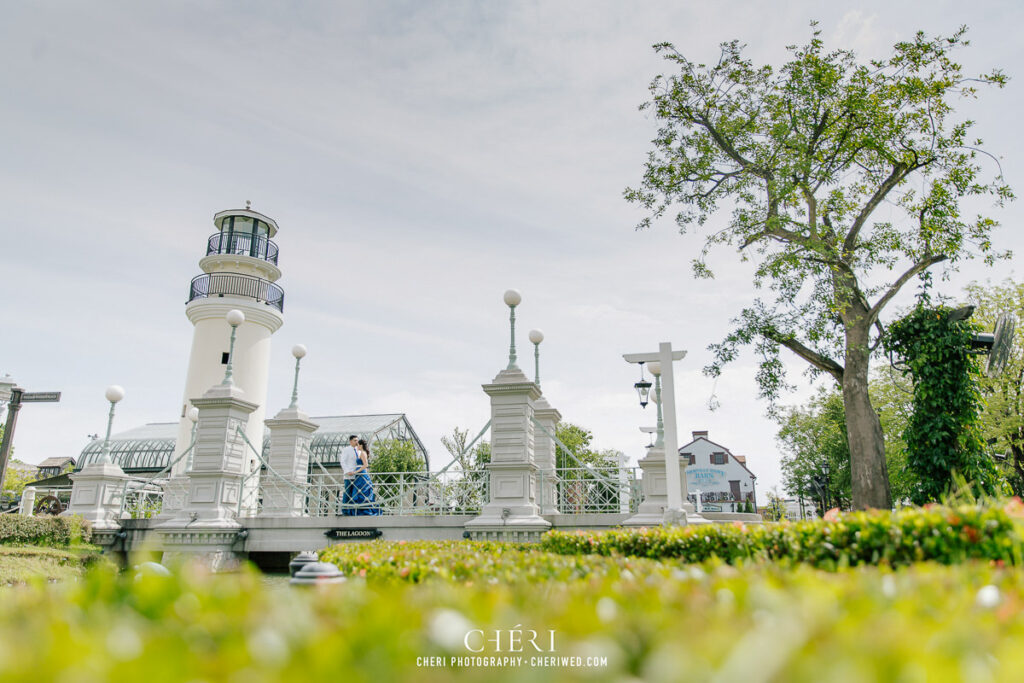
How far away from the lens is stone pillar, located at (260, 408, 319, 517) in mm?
14086

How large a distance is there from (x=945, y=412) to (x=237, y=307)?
22.2m

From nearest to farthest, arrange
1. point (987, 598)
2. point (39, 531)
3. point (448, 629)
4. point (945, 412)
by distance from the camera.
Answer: point (448, 629) < point (987, 598) < point (39, 531) < point (945, 412)

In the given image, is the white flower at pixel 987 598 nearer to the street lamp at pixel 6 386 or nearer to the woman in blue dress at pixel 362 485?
the woman in blue dress at pixel 362 485

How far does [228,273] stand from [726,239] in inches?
748

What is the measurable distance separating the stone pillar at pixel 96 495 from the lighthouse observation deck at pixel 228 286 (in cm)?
1158

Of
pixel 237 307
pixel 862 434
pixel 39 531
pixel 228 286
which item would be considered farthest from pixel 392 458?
pixel 862 434

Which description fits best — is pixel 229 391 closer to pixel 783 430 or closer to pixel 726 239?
pixel 726 239

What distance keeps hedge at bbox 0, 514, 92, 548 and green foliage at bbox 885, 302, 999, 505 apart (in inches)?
667

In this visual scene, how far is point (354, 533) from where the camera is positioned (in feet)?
37.9

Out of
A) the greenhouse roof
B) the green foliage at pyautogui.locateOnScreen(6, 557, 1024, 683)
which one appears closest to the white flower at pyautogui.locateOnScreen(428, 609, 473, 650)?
the green foliage at pyautogui.locateOnScreen(6, 557, 1024, 683)

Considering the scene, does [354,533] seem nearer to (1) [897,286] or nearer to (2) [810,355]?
(2) [810,355]

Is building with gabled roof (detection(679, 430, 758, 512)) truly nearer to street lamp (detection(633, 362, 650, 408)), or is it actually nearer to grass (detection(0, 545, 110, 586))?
street lamp (detection(633, 362, 650, 408))

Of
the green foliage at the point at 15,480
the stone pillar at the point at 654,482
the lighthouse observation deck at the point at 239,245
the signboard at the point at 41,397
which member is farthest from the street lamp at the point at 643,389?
the green foliage at the point at 15,480

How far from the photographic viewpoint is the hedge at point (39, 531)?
453 inches
